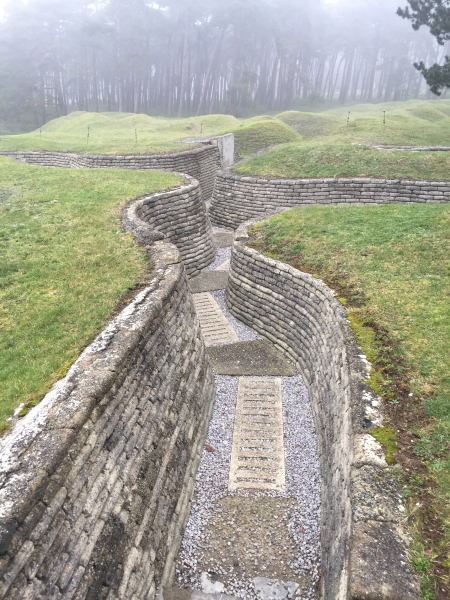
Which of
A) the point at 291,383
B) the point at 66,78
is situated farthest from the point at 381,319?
the point at 66,78

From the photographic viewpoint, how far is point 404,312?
273 inches

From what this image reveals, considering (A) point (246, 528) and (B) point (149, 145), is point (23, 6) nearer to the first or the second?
(B) point (149, 145)

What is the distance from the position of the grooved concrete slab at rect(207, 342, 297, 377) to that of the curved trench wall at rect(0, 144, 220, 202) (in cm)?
1318

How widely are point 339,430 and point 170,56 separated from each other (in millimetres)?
62684

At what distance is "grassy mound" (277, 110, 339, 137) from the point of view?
37.8 meters

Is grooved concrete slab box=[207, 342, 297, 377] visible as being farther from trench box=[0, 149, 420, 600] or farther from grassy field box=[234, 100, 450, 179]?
grassy field box=[234, 100, 450, 179]

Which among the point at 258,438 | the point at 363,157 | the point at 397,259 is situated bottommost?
the point at 258,438

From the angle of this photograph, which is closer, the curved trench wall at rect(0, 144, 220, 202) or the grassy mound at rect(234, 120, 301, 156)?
the curved trench wall at rect(0, 144, 220, 202)

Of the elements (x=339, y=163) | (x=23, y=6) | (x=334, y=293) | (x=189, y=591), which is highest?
(x=23, y=6)

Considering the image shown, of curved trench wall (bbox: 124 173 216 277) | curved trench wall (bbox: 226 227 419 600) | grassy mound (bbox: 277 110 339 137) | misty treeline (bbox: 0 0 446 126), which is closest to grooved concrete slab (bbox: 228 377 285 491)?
curved trench wall (bbox: 226 227 419 600)

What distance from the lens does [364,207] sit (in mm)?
13070

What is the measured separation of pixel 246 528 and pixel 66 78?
211ft

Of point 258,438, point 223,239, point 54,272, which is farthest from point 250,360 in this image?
point 223,239

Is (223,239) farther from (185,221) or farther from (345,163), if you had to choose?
(345,163)
